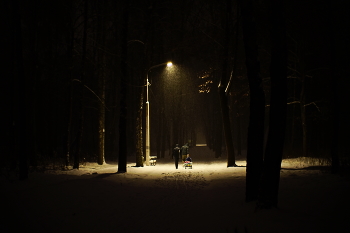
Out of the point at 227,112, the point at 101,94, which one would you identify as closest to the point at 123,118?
the point at 227,112

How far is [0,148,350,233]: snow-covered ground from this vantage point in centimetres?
668

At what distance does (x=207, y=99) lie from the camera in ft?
157

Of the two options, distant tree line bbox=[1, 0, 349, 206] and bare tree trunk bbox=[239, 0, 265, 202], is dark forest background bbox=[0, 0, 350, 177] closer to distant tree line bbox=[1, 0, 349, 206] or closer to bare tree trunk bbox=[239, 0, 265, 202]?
distant tree line bbox=[1, 0, 349, 206]

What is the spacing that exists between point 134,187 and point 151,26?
1574 cm

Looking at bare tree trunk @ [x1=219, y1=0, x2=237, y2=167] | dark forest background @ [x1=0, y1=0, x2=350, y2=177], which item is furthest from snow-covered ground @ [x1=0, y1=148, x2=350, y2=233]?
bare tree trunk @ [x1=219, y1=0, x2=237, y2=167]

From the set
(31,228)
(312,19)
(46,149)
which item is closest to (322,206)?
(31,228)

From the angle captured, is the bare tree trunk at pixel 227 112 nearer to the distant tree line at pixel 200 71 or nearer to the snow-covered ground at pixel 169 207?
the distant tree line at pixel 200 71

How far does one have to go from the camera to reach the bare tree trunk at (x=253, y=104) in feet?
27.0

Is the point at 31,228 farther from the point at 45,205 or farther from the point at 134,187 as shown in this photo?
the point at 134,187

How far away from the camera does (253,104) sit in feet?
27.2

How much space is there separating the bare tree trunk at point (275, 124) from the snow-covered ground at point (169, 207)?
452 mm

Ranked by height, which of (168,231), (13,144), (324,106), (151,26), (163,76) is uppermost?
(151,26)

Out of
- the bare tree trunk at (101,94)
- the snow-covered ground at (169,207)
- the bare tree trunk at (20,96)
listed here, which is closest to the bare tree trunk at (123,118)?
the snow-covered ground at (169,207)

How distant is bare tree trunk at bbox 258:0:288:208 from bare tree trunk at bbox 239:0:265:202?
2.87ft
